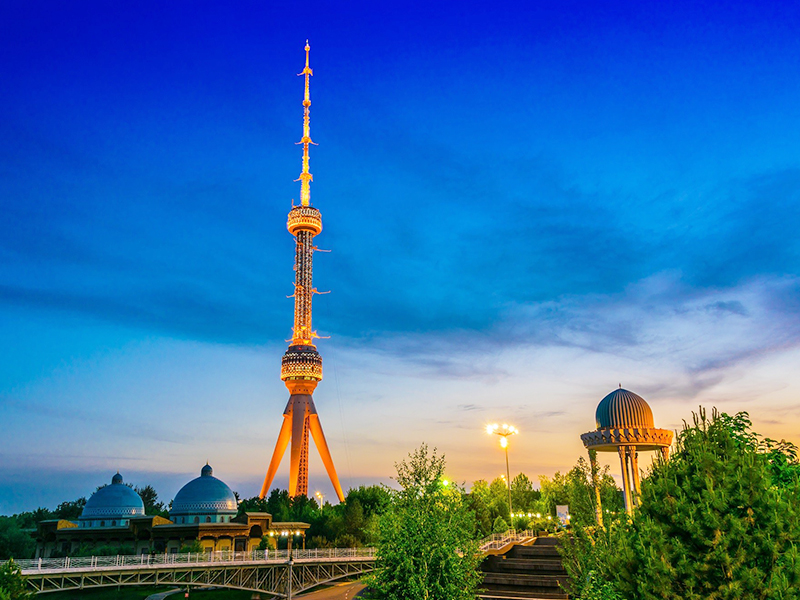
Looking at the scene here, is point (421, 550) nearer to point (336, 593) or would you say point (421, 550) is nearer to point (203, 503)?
point (336, 593)

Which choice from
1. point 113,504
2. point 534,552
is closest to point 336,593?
point 534,552

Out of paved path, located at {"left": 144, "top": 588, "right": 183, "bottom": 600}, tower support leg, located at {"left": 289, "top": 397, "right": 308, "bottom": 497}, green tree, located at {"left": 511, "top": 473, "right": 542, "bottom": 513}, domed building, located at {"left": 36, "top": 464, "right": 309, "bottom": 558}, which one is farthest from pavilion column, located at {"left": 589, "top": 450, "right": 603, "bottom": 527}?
tower support leg, located at {"left": 289, "top": 397, "right": 308, "bottom": 497}

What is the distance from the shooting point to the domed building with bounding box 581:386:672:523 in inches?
1905

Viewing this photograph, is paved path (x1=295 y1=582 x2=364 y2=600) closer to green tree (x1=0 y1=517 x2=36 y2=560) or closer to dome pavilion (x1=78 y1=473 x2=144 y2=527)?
dome pavilion (x1=78 y1=473 x2=144 y2=527)

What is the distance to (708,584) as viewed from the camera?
1403 centimetres

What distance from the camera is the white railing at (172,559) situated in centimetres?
4531

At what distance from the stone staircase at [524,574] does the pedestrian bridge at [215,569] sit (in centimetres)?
2009

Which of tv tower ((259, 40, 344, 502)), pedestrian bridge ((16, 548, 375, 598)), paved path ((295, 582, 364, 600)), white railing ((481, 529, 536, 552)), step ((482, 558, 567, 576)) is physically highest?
tv tower ((259, 40, 344, 502))

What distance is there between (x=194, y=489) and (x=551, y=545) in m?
54.6

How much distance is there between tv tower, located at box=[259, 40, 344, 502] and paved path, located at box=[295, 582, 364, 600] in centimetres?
4247

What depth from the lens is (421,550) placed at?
2188 cm

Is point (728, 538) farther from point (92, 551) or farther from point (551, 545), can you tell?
point (92, 551)

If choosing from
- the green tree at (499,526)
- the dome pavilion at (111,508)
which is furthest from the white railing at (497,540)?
the dome pavilion at (111,508)

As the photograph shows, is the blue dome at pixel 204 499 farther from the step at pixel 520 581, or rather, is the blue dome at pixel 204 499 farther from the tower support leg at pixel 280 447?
the step at pixel 520 581
